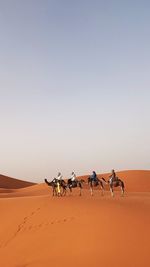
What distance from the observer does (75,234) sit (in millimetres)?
15664

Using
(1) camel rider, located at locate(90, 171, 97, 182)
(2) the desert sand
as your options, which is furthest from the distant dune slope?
(2) the desert sand

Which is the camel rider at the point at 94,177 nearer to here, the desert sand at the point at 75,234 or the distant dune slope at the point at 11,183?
the desert sand at the point at 75,234

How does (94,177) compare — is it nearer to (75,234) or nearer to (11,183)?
(75,234)

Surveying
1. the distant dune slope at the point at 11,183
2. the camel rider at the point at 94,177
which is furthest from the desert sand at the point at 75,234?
the distant dune slope at the point at 11,183

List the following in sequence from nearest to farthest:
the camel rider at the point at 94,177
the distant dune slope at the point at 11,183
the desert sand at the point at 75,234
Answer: the desert sand at the point at 75,234 → the camel rider at the point at 94,177 → the distant dune slope at the point at 11,183

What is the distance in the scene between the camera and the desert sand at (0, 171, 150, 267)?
1397 cm

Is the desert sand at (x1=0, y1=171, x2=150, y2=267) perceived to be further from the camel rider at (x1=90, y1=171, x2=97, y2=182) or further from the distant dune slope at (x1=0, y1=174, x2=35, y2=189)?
the distant dune slope at (x1=0, y1=174, x2=35, y2=189)

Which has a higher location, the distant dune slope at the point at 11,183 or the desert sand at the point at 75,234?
the distant dune slope at the point at 11,183

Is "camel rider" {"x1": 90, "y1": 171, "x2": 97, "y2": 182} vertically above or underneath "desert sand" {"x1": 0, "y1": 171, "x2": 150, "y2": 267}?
above

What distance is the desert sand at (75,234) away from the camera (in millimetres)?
13969

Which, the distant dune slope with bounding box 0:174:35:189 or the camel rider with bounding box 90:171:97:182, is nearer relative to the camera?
the camel rider with bounding box 90:171:97:182

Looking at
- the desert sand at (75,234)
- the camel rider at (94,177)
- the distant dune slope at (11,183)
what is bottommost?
the desert sand at (75,234)

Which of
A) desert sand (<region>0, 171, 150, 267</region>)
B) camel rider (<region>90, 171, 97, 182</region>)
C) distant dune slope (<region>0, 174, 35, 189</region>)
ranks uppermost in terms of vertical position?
distant dune slope (<region>0, 174, 35, 189</region>)

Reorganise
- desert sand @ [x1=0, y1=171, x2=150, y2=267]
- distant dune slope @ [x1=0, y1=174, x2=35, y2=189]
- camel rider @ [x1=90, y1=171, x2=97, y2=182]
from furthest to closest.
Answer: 1. distant dune slope @ [x1=0, y1=174, x2=35, y2=189]
2. camel rider @ [x1=90, y1=171, x2=97, y2=182]
3. desert sand @ [x1=0, y1=171, x2=150, y2=267]
